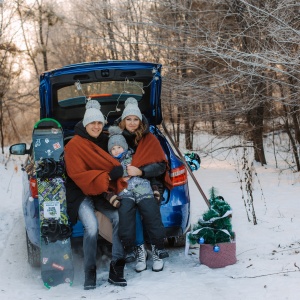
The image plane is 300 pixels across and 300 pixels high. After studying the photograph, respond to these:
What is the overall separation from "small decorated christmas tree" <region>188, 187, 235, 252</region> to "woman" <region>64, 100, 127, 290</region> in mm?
765

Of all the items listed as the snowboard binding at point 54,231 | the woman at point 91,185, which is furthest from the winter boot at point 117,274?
the snowboard binding at point 54,231

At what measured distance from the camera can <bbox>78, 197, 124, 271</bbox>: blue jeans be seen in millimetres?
4023

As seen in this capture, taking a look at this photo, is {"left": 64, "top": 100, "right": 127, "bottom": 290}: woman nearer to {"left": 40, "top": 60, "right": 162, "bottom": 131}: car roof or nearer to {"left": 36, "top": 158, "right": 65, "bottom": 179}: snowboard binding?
{"left": 36, "top": 158, "right": 65, "bottom": 179}: snowboard binding

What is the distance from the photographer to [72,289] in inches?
156

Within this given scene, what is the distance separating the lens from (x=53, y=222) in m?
4.08

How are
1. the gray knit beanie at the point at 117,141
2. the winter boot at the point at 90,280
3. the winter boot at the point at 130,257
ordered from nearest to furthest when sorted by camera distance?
the winter boot at the point at 90,280
the gray knit beanie at the point at 117,141
the winter boot at the point at 130,257

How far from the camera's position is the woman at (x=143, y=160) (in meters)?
4.27

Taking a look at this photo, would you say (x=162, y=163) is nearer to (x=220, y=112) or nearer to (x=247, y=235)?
(x=247, y=235)

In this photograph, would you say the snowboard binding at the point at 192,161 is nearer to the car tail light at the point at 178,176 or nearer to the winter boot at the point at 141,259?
the car tail light at the point at 178,176

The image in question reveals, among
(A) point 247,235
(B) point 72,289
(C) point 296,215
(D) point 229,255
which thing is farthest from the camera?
(C) point 296,215

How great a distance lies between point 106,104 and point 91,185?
5.44 ft

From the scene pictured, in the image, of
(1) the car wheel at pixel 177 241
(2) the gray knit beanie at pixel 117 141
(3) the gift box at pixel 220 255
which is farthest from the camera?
(1) the car wheel at pixel 177 241

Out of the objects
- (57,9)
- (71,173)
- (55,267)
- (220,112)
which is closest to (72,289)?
(55,267)

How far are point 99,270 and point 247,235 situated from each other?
72.7 inches
